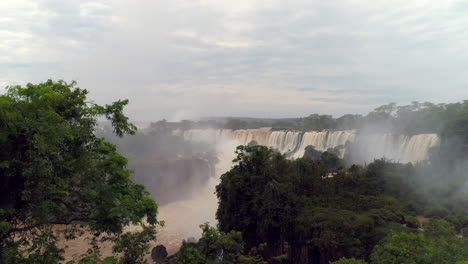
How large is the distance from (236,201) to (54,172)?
40.0 ft

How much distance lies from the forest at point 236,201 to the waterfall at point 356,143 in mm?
2471

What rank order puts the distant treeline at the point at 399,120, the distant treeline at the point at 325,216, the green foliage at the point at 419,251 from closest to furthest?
1. the green foliage at the point at 419,251
2. the distant treeline at the point at 325,216
3. the distant treeline at the point at 399,120

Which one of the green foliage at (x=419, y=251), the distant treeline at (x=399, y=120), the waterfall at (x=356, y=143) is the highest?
the distant treeline at (x=399, y=120)

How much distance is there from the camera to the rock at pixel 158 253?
19922 mm

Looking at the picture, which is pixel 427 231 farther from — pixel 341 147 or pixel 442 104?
pixel 442 104

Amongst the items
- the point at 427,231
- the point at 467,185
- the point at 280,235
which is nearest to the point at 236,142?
the point at 467,185

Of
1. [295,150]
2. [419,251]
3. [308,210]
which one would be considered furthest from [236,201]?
[295,150]

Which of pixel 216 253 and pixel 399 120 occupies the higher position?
pixel 399 120

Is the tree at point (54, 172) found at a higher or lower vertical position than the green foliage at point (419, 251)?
higher

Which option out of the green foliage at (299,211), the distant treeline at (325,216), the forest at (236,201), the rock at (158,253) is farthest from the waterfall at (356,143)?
the rock at (158,253)

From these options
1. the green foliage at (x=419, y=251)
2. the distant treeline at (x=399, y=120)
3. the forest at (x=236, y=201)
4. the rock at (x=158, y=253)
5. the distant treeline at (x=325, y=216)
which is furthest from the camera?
the distant treeline at (x=399, y=120)

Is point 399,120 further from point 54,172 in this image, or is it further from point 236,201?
point 54,172

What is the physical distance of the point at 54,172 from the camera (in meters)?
7.21

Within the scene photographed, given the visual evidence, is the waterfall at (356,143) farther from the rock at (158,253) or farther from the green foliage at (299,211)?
the rock at (158,253)
